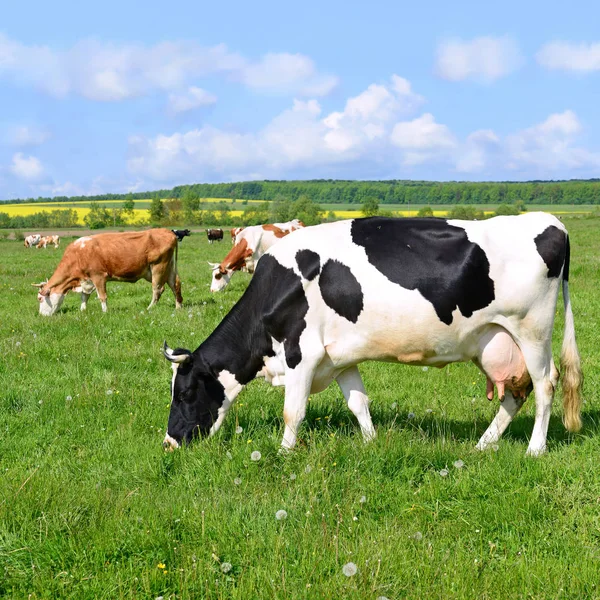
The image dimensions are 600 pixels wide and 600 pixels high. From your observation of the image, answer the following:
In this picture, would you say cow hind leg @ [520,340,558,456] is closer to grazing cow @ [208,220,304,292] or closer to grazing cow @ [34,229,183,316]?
grazing cow @ [34,229,183,316]

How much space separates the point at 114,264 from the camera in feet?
52.9

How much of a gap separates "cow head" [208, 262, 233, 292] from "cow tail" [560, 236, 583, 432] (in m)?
12.9

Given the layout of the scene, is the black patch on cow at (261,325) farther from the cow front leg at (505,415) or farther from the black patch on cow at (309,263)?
the cow front leg at (505,415)

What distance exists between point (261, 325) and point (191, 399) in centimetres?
94

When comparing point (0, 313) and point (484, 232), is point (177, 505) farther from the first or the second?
point (0, 313)

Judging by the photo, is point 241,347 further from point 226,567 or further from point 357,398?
point 226,567

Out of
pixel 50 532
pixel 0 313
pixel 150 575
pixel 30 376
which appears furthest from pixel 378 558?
pixel 0 313

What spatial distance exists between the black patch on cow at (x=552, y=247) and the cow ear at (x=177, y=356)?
3.17 meters

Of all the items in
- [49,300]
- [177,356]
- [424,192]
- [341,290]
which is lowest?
[49,300]

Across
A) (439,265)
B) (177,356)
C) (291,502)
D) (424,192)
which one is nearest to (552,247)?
(439,265)

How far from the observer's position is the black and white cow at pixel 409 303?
5.44 metres

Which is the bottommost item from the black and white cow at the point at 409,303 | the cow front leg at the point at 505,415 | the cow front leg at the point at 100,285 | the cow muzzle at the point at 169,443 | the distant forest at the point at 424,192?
the cow muzzle at the point at 169,443

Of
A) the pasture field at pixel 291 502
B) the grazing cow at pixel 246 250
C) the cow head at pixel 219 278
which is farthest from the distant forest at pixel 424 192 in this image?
the pasture field at pixel 291 502

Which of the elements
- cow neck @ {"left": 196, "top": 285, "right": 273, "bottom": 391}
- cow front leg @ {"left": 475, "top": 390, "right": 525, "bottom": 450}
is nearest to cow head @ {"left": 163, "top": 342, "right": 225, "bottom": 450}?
cow neck @ {"left": 196, "top": 285, "right": 273, "bottom": 391}
